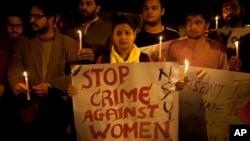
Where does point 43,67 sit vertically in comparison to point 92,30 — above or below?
below

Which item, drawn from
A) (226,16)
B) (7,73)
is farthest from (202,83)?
(7,73)

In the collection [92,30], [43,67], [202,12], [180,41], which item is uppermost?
[202,12]

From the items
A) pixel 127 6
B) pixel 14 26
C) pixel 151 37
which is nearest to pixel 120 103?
pixel 151 37

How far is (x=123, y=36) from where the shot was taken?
4922mm

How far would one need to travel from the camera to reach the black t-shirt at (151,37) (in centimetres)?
570

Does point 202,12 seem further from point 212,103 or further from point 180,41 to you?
point 212,103

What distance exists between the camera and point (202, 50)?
5207 mm

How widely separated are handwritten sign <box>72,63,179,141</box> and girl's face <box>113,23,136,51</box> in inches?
11.0

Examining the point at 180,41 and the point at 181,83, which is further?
the point at 180,41

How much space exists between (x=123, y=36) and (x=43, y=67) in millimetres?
955

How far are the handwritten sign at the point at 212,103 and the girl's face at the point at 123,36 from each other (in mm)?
732

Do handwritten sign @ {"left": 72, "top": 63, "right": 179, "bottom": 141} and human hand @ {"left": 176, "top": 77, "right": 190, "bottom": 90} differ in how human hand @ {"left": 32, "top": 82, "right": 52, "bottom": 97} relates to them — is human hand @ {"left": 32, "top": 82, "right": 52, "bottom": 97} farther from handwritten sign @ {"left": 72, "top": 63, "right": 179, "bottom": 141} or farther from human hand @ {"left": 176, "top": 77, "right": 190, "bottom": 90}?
human hand @ {"left": 176, "top": 77, "right": 190, "bottom": 90}

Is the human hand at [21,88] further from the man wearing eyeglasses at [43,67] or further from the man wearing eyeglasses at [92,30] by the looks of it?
the man wearing eyeglasses at [92,30]

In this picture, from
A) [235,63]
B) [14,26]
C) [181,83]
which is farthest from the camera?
[14,26]
